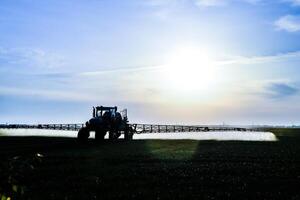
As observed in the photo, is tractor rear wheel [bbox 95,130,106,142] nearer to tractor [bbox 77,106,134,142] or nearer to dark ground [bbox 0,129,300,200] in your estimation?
tractor [bbox 77,106,134,142]

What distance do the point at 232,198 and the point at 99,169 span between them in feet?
31.1

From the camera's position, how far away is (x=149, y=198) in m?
Answer: 14.9

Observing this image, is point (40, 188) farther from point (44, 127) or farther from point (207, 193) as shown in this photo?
point (44, 127)

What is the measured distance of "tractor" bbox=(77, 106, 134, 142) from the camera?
47781mm

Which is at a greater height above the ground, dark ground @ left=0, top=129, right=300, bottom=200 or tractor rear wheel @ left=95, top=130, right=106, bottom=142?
tractor rear wheel @ left=95, top=130, right=106, bottom=142

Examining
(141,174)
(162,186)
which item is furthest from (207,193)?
(141,174)

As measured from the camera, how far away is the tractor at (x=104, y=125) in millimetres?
47781

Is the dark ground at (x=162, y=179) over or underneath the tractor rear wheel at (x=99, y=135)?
underneath

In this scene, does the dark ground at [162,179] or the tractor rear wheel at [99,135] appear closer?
the dark ground at [162,179]

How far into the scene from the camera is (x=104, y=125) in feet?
160

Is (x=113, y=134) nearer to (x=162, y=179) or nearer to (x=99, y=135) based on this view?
(x=99, y=135)

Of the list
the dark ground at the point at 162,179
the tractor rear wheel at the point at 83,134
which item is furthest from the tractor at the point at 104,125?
the dark ground at the point at 162,179

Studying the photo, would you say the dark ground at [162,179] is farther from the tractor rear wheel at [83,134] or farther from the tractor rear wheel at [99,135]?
the tractor rear wheel at [83,134]

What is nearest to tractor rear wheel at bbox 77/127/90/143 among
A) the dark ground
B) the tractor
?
the tractor
